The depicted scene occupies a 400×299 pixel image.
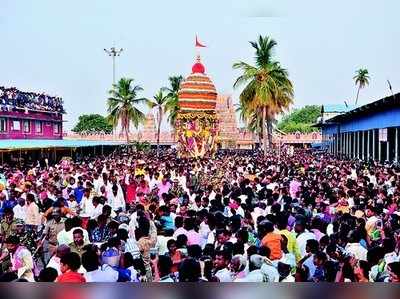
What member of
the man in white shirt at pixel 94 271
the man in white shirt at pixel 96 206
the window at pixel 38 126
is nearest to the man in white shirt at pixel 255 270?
the man in white shirt at pixel 94 271

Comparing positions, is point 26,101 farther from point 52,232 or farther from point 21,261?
point 21,261

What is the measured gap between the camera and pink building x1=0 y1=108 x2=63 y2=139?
2814 centimetres

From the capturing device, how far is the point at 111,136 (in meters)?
44.3

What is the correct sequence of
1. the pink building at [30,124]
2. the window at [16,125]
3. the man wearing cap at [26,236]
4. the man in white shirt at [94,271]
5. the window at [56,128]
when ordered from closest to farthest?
1. the man in white shirt at [94,271]
2. the man wearing cap at [26,236]
3. the pink building at [30,124]
4. the window at [16,125]
5. the window at [56,128]

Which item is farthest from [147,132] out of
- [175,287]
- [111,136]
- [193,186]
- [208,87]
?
[175,287]

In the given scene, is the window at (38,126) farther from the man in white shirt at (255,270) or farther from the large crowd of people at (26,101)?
the man in white shirt at (255,270)

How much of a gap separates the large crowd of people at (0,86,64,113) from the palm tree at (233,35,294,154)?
10.7 metres

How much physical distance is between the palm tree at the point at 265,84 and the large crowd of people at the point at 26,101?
420 inches

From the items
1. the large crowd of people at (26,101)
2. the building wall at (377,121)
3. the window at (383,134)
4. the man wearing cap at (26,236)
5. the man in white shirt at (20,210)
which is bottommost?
the man wearing cap at (26,236)

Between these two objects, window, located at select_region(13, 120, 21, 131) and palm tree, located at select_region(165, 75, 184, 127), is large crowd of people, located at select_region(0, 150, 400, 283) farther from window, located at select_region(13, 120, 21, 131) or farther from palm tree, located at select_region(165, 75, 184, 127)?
palm tree, located at select_region(165, 75, 184, 127)

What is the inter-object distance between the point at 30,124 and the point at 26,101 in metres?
1.50

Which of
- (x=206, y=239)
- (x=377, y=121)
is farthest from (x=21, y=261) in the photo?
(x=377, y=121)

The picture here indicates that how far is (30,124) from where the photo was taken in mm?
31594

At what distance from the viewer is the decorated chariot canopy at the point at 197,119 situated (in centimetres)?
3369
